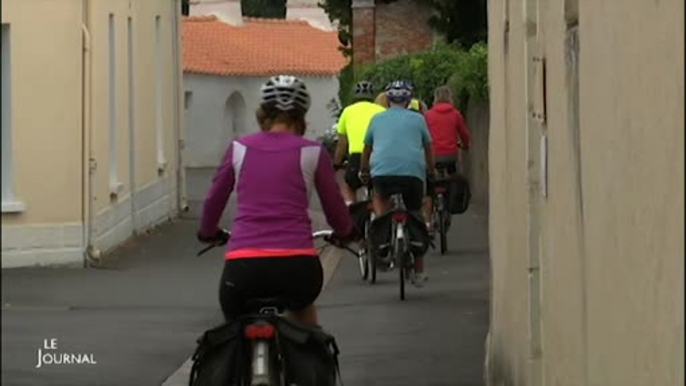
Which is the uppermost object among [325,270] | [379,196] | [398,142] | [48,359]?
[398,142]

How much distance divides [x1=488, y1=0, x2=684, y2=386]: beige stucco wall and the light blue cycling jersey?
17.7ft

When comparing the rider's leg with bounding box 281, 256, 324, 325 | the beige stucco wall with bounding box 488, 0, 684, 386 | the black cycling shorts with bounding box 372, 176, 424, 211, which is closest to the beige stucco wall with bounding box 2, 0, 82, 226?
the black cycling shorts with bounding box 372, 176, 424, 211

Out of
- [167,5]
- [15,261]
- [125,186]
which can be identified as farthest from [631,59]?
[167,5]

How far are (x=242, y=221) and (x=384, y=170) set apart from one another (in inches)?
298

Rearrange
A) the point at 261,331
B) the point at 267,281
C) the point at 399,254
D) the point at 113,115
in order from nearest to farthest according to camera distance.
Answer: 1. the point at 261,331
2. the point at 267,281
3. the point at 399,254
4. the point at 113,115

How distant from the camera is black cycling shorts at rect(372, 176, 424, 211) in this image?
14898 mm

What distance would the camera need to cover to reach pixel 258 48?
63.6m

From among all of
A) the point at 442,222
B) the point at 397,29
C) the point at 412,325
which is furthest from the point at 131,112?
the point at 397,29

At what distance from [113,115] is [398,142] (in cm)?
845

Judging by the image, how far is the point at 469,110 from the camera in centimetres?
2953

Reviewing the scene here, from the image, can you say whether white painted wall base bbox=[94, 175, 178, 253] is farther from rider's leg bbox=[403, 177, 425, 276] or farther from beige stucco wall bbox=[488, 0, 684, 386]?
beige stucco wall bbox=[488, 0, 684, 386]

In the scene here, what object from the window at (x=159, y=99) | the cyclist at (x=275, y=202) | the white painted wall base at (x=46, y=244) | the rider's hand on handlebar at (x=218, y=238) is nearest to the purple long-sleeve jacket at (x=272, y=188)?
the cyclist at (x=275, y=202)

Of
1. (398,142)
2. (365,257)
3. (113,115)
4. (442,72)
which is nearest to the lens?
(398,142)

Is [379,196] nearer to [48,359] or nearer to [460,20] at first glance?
[48,359]
